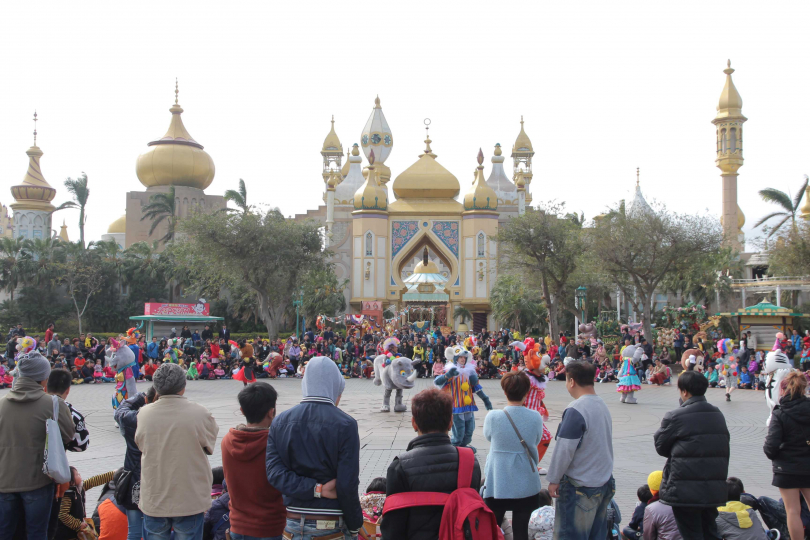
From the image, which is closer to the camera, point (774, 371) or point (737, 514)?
point (737, 514)

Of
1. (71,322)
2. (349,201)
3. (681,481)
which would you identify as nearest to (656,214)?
(349,201)

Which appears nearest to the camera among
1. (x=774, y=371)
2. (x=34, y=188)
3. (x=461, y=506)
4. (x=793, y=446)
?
(x=461, y=506)

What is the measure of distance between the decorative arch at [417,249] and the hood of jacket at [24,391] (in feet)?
117

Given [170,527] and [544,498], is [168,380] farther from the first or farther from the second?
[544,498]

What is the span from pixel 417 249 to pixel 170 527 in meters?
37.3

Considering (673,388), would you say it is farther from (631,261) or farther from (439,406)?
(439,406)

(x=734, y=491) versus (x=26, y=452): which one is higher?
(x=26, y=452)

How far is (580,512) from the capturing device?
196 inches

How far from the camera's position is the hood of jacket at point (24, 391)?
503cm

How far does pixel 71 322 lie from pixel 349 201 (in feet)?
52.6

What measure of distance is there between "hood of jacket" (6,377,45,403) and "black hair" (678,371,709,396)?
4352 millimetres

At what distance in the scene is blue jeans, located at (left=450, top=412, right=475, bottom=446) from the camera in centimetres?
959

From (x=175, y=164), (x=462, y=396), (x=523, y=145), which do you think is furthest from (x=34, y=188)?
(x=462, y=396)

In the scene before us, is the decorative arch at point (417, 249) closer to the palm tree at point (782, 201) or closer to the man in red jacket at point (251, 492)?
the palm tree at point (782, 201)
